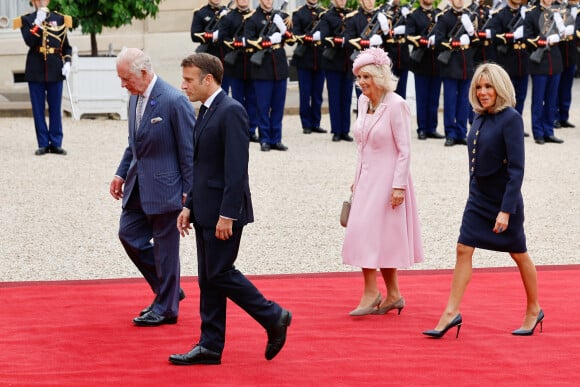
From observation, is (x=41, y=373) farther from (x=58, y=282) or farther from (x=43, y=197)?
(x=43, y=197)

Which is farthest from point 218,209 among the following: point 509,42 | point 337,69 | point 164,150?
point 509,42

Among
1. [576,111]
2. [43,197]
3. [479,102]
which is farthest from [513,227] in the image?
[576,111]

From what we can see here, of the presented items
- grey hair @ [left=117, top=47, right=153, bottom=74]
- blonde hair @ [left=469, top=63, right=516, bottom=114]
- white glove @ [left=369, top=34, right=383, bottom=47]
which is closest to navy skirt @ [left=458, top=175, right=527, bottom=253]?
blonde hair @ [left=469, top=63, right=516, bottom=114]

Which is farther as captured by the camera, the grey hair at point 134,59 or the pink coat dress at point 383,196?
the pink coat dress at point 383,196

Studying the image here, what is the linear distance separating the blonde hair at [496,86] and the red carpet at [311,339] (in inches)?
47.6

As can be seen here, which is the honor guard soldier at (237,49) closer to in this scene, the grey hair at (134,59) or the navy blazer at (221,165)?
the grey hair at (134,59)

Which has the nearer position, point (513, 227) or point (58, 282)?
point (513, 227)

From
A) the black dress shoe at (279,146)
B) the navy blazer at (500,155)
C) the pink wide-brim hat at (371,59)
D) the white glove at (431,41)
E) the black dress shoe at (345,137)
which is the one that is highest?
the pink wide-brim hat at (371,59)

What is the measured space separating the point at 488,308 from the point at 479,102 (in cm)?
141

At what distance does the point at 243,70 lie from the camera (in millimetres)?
15742

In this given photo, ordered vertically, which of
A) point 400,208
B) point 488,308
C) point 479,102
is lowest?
point 488,308

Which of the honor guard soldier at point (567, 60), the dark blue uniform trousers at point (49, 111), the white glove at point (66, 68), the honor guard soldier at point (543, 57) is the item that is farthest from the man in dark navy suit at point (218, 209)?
the honor guard soldier at point (567, 60)

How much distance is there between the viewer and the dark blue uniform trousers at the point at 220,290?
259 inches

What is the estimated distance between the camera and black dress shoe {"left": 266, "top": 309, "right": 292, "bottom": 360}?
6.68 metres
